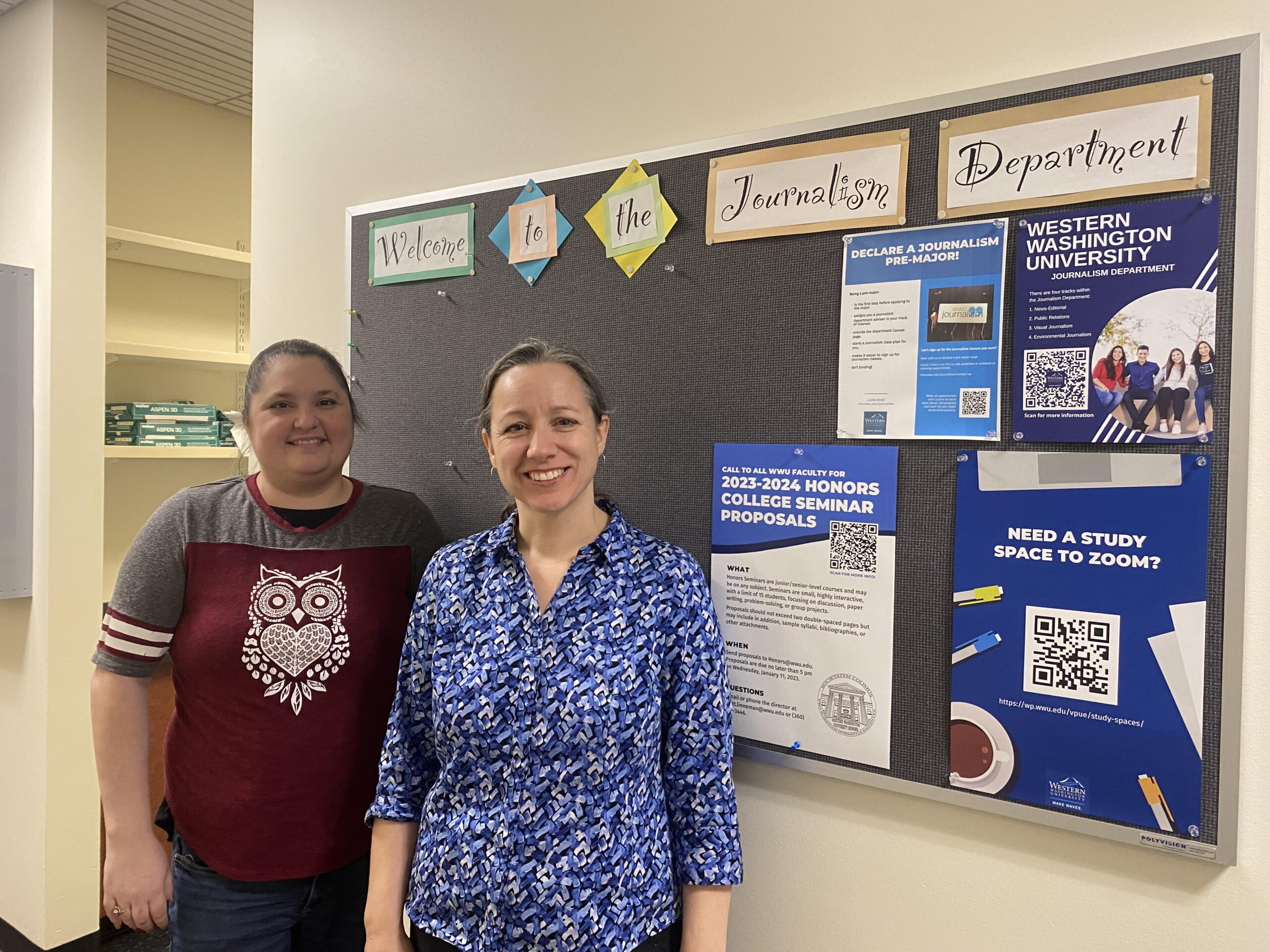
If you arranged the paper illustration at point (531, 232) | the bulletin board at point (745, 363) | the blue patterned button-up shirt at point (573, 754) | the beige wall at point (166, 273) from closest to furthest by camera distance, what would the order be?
the bulletin board at point (745, 363), the blue patterned button-up shirt at point (573, 754), the paper illustration at point (531, 232), the beige wall at point (166, 273)

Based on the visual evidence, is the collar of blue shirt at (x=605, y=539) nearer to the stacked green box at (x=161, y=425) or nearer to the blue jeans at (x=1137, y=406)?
the blue jeans at (x=1137, y=406)

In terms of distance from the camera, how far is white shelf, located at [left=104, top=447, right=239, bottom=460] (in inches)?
119

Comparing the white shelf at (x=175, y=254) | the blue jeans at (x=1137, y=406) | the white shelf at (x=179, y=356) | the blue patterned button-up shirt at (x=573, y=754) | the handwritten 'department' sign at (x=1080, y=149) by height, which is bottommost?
the blue patterned button-up shirt at (x=573, y=754)

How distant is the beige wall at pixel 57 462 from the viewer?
8.70 feet

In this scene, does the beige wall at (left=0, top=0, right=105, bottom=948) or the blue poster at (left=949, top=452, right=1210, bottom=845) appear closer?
the blue poster at (left=949, top=452, right=1210, bottom=845)

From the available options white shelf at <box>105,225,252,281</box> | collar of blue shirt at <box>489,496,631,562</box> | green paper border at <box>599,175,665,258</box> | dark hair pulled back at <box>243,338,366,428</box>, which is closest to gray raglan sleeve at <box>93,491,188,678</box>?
dark hair pulled back at <box>243,338,366,428</box>

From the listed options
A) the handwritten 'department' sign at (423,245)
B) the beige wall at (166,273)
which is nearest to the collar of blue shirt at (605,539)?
the handwritten 'department' sign at (423,245)

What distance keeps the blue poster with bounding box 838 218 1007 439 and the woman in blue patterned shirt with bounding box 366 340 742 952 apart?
39 centimetres

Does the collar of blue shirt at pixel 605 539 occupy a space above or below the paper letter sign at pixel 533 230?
below

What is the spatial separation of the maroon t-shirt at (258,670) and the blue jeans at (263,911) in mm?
34

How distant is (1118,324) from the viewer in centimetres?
113

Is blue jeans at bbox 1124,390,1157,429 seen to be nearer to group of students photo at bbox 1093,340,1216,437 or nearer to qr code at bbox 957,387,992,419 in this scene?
group of students photo at bbox 1093,340,1216,437

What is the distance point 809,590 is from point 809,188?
0.65 meters

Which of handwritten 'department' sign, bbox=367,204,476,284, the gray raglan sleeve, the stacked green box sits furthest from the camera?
the stacked green box
